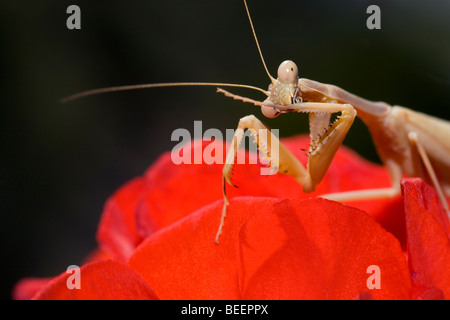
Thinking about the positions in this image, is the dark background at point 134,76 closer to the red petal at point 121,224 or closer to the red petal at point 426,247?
the red petal at point 121,224

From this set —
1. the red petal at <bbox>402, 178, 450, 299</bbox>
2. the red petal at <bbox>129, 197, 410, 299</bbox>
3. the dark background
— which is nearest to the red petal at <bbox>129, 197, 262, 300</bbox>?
the red petal at <bbox>129, 197, 410, 299</bbox>

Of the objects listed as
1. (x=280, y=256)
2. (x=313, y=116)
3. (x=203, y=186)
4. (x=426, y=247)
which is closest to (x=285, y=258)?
(x=280, y=256)

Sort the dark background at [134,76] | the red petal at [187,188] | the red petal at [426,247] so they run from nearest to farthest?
the red petal at [426,247], the red petal at [187,188], the dark background at [134,76]

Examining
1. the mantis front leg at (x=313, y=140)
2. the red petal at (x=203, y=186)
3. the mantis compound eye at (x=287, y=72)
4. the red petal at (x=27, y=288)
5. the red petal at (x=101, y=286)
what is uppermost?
the mantis compound eye at (x=287, y=72)

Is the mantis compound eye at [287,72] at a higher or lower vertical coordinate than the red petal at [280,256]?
higher

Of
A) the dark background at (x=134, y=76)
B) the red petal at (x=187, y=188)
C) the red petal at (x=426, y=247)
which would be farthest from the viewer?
the dark background at (x=134, y=76)

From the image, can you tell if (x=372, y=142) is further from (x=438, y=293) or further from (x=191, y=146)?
(x=438, y=293)

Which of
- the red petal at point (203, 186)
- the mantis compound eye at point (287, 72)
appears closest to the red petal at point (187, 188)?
the red petal at point (203, 186)
